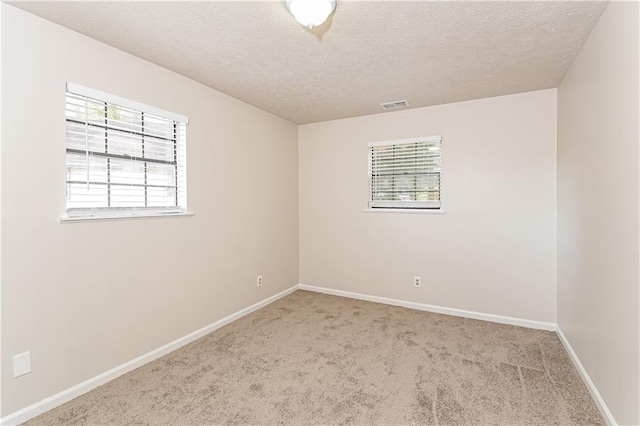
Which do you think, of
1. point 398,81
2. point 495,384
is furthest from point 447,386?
point 398,81

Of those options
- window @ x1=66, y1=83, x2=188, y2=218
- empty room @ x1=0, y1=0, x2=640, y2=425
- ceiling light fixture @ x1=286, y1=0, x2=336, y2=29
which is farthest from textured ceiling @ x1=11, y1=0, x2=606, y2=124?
window @ x1=66, y1=83, x2=188, y2=218

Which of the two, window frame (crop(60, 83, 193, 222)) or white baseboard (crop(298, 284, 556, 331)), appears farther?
white baseboard (crop(298, 284, 556, 331))

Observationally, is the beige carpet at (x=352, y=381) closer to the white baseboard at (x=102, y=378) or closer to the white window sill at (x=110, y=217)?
the white baseboard at (x=102, y=378)

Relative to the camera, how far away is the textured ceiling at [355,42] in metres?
1.83

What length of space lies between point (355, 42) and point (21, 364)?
2.89 metres

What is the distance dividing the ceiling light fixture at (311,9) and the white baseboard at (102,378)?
2.67 metres

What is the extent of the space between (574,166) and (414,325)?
6.57ft

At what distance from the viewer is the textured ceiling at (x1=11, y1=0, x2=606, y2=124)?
72.0 inches

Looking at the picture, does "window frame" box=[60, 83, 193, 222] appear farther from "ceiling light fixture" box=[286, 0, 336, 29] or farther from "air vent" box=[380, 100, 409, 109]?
"air vent" box=[380, 100, 409, 109]

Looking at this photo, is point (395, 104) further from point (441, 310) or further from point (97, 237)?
point (97, 237)

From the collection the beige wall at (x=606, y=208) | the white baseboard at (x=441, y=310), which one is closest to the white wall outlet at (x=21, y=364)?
the white baseboard at (x=441, y=310)

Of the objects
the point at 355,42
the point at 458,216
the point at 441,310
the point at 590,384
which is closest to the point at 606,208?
the point at 590,384

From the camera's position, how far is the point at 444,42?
218 cm

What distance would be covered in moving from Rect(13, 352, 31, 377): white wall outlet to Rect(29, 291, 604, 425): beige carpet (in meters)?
0.30
